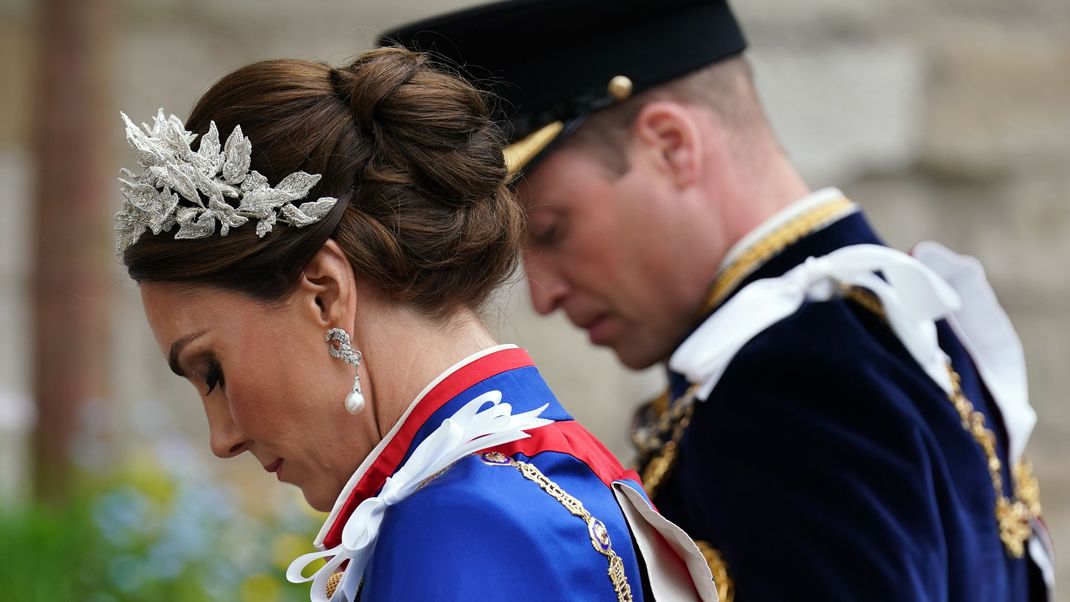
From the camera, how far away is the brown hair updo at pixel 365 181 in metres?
1.34

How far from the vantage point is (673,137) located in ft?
6.94

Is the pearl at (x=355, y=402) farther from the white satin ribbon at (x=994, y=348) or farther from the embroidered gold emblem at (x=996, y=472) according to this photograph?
the white satin ribbon at (x=994, y=348)

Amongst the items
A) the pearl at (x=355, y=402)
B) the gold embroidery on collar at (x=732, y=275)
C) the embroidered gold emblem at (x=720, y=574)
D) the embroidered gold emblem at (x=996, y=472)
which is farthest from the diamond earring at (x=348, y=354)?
the embroidered gold emblem at (x=996, y=472)

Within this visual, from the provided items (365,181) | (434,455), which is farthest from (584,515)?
(365,181)

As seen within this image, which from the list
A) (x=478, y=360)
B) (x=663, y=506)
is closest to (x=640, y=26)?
(x=663, y=506)

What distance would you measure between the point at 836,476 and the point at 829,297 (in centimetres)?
31

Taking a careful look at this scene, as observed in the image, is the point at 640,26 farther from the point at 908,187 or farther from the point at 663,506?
the point at 908,187

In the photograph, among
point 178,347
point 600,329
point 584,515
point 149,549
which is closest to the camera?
point 584,515

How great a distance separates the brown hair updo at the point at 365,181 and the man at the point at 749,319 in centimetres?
57

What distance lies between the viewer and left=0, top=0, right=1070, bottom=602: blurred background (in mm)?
3377

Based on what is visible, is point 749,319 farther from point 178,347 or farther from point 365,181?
point 178,347

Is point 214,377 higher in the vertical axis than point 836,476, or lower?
higher

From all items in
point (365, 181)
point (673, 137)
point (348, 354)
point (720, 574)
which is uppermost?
point (365, 181)

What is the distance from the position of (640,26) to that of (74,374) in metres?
2.53
